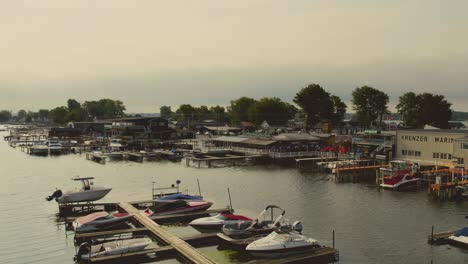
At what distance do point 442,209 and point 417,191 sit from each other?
9.79 m

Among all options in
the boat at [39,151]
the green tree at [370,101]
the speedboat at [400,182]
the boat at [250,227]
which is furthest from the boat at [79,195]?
the green tree at [370,101]

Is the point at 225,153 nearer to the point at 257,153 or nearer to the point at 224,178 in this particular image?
the point at 257,153

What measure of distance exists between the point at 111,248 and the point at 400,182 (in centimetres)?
3833

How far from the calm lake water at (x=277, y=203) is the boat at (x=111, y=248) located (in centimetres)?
226

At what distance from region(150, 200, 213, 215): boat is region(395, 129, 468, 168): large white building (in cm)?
3733

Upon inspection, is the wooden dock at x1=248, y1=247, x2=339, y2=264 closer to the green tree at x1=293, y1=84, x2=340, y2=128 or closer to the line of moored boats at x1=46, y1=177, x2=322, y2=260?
the line of moored boats at x1=46, y1=177, x2=322, y2=260

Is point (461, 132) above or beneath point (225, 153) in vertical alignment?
above

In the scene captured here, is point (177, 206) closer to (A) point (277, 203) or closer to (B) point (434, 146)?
(A) point (277, 203)

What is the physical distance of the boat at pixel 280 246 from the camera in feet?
94.4

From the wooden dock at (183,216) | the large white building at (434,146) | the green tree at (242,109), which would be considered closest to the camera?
the wooden dock at (183,216)

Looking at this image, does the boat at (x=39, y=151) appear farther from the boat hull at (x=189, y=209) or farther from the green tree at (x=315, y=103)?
the boat hull at (x=189, y=209)

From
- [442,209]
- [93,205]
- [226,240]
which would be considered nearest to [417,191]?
[442,209]

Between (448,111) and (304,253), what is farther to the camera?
(448,111)

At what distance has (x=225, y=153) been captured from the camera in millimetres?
97562
